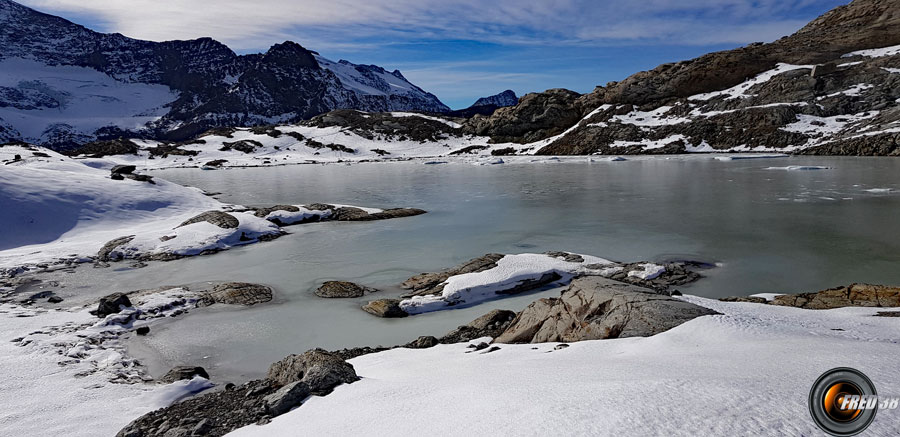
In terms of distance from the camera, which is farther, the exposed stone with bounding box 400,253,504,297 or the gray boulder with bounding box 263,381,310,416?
the exposed stone with bounding box 400,253,504,297

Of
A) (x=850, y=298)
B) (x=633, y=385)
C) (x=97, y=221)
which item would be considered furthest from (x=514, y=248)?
(x=97, y=221)

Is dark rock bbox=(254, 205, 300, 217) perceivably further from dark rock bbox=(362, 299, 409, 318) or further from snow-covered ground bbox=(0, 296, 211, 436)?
dark rock bbox=(362, 299, 409, 318)

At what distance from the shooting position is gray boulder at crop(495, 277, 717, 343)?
631 cm

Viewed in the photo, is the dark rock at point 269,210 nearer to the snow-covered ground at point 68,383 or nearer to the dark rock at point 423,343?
the snow-covered ground at point 68,383

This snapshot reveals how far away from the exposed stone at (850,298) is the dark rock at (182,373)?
412 inches

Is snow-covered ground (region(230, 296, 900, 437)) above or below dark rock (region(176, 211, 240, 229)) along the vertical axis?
above

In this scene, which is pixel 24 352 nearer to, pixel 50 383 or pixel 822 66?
pixel 50 383

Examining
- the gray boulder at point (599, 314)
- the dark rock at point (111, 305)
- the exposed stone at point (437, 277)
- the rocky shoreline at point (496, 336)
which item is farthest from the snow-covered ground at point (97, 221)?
the gray boulder at point (599, 314)

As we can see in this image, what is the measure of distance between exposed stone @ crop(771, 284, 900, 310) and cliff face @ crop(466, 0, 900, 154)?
2058 inches

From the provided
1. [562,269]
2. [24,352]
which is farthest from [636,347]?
[24,352]

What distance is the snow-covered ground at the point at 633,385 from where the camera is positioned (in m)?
2.84

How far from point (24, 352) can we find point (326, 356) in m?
5.23

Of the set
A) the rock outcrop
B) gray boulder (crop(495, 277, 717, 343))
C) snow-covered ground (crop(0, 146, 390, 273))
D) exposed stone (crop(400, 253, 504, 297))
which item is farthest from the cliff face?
the rock outcrop

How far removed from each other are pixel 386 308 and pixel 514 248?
252 inches
